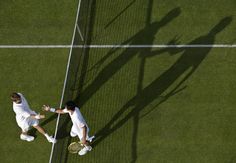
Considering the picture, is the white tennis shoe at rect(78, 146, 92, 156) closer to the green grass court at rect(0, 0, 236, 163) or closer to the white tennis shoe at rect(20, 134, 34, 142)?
the green grass court at rect(0, 0, 236, 163)

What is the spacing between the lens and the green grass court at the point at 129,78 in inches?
566

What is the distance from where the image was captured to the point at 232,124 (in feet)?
47.1

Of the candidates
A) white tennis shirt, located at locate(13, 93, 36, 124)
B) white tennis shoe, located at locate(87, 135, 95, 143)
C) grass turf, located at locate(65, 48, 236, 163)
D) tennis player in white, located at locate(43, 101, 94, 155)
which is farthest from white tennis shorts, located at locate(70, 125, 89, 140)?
white tennis shirt, located at locate(13, 93, 36, 124)

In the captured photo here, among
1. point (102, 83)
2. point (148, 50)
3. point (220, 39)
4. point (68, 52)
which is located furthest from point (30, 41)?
point (220, 39)

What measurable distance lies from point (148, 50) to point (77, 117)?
4.56 m

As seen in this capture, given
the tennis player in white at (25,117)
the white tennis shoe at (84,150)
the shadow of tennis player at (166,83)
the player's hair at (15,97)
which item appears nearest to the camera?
the player's hair at (15,97)

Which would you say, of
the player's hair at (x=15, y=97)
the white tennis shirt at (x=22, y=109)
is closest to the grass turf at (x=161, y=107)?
the white tennis shirt at (x=22, y=109)

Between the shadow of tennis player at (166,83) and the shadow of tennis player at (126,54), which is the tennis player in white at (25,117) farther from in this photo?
the shadow of tennis player at (166,83)

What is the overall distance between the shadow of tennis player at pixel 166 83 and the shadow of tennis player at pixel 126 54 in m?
0.95

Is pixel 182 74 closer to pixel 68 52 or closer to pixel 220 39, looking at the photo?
pixel 220 39

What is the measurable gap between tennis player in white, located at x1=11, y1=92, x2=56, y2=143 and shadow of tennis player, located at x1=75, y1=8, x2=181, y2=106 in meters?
1.79

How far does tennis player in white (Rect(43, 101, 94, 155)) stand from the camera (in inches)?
503

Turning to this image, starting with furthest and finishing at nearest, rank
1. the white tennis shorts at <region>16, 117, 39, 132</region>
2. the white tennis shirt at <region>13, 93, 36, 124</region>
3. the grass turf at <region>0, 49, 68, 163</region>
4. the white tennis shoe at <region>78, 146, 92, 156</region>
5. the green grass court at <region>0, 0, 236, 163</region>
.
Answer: the grass turf at <region>0, 49, 68, 163</region> → the green grass court at <region>0, 0, 236, 163</region> → the white tennis shoe at <region>78, 146, 92, 156</region> → the white tennis shorts at <region>16, 117, 39, 132</region> → the white tennis shirt at <region>13, 93, 36, 124</region>

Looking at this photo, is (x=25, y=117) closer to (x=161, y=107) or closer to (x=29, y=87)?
(x=29, y=87)
